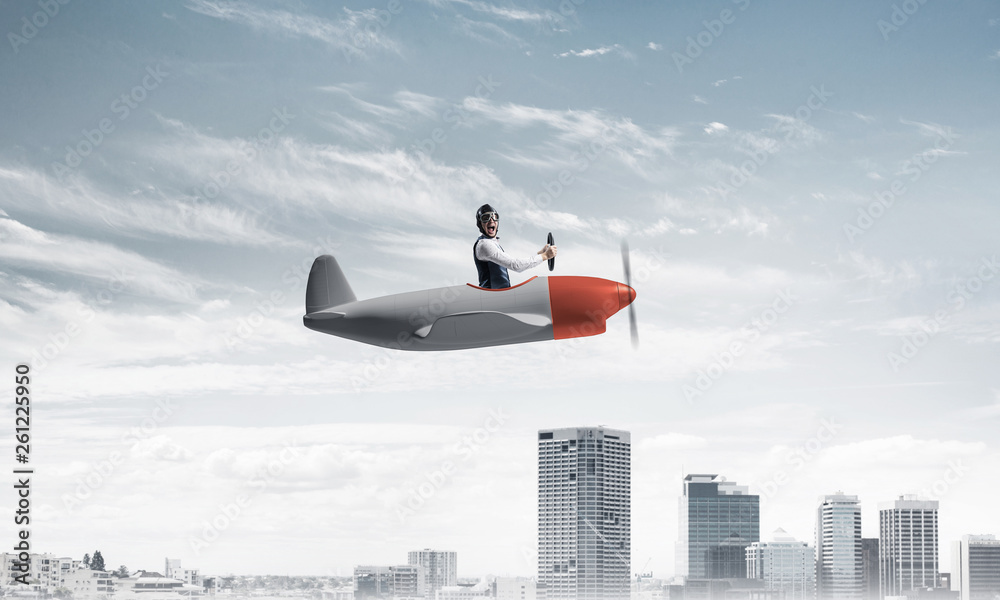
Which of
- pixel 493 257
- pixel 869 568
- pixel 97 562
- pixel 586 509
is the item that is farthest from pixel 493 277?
pixel 869 568

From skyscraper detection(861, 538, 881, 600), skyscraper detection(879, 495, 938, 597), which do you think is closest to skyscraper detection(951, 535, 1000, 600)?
skyscraper detection(879, 495, 938, 597)

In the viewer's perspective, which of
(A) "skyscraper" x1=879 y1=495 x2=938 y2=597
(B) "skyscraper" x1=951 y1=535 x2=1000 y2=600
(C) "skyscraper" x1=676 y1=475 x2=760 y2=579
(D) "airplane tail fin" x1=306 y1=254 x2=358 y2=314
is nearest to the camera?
(D) "airplane tail fin" x1=306 y1=254 x2=358 y2=314

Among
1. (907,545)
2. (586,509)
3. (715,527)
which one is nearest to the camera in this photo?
(586,509)

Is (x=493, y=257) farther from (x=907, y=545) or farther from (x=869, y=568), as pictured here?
(x=869, y=568)

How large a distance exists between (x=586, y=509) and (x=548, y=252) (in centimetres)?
7357

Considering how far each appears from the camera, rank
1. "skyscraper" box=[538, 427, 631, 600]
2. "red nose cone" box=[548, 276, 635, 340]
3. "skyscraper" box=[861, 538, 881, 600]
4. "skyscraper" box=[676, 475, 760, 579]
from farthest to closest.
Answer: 1. "skyscraper" box=[676, 475, 760, 579]
2. "skyscraper" box=[861, 538, 881, 600]
3. "skyscraper" box=[538, 427, 631, 600]
4. "red nose cone" box=[548, 276, 635, 340]

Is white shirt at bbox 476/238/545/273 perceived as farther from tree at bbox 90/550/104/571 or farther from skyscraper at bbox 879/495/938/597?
skyscraper at bbox 879/495/938/597

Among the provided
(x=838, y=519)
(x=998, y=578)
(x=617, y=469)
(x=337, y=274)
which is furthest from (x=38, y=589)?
(x=838, y=519)

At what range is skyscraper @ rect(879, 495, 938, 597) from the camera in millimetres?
81625

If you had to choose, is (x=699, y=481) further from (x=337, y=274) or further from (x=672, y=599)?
(x=337, y=274)

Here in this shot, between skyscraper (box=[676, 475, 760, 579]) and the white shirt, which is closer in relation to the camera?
the white shirt

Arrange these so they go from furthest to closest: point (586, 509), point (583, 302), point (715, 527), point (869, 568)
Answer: point (715, 527)
point (869, 568)
point (586, 509)
point (583, 302)

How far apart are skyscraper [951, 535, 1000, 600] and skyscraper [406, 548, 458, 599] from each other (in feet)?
128

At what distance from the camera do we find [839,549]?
283 feet
